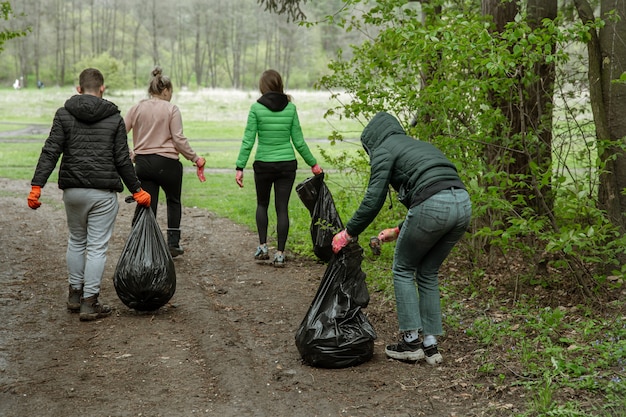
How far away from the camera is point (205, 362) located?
4719mm

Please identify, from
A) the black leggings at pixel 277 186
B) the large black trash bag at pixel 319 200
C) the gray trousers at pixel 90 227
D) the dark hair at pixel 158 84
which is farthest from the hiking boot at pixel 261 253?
→ the gray trousers at pixel 90 227

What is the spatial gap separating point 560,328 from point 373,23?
137 inches

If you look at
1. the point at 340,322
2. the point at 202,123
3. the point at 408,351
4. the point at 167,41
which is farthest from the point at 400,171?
the point at 167,41

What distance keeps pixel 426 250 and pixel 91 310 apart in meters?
2.86

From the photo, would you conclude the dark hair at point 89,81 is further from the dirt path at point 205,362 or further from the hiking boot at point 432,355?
the hiking boot at point 432,355

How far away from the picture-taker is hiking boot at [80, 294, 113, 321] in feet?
18.5

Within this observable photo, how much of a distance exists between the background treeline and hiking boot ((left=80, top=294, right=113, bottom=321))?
63814 mm

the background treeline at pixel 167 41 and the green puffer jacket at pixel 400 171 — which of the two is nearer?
the green puffer jacket at pixel 400 171

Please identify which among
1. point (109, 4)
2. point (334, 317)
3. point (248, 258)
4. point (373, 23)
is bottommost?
point (248, 258)

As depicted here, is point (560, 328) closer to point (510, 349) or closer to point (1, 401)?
point (510, 349)

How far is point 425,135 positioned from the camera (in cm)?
647

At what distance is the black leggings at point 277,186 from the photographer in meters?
7.32

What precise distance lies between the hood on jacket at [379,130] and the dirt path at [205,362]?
4.86 feet

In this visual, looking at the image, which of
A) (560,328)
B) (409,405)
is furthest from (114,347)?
(560,328)
